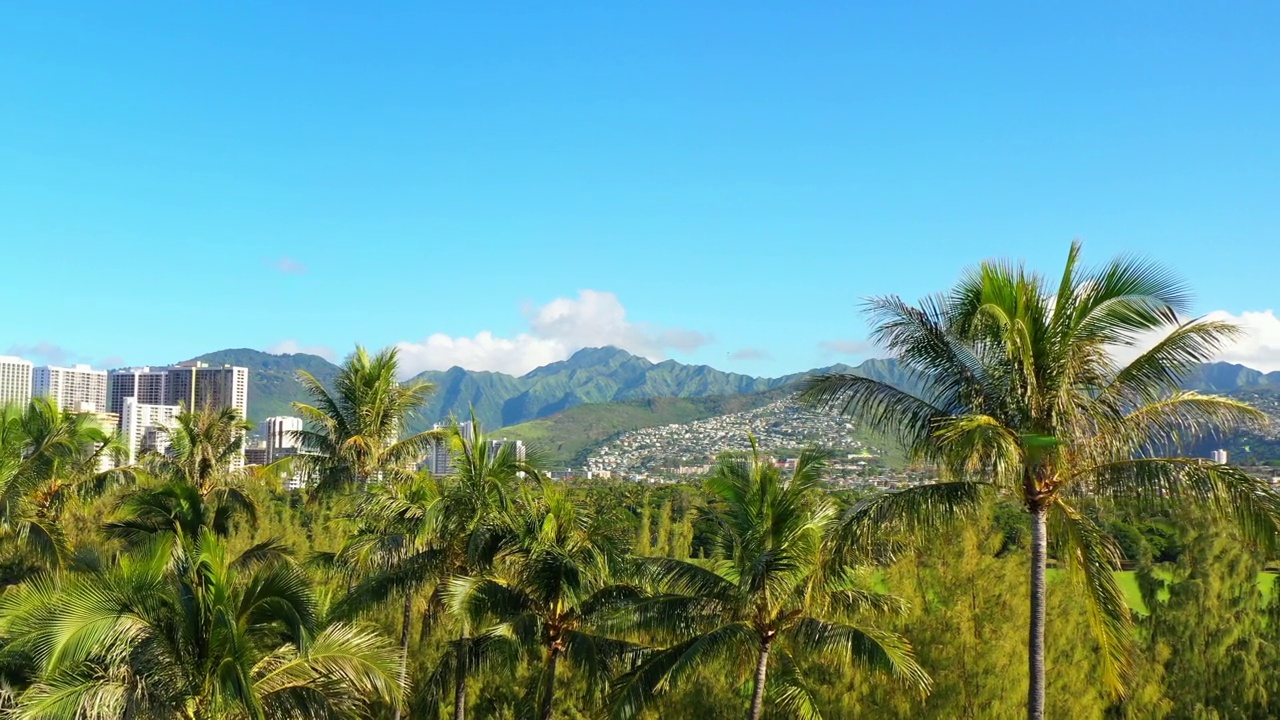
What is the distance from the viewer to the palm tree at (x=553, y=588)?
1402 centimetres

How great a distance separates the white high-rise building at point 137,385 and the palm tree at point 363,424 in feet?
333

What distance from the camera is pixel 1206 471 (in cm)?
966

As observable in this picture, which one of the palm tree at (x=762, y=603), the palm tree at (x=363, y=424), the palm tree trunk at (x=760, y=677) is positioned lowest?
the palm tree trunk at (x=760, y=677)

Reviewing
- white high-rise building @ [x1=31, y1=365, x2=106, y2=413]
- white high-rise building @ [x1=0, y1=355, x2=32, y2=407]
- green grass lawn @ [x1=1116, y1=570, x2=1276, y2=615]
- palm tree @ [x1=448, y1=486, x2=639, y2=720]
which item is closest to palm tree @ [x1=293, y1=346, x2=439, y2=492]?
palm tree @ [x1=448, y1=486, x2=639, y2=720]

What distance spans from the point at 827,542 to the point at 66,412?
18.0m

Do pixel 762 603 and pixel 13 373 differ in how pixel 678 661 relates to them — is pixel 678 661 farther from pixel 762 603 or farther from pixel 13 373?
pixel 13 373

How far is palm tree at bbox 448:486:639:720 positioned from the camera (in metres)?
14.0

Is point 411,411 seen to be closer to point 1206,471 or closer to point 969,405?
point 969,405

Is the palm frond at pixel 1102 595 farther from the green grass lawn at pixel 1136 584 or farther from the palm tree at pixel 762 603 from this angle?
the green grass lawn at pixel 1136 584

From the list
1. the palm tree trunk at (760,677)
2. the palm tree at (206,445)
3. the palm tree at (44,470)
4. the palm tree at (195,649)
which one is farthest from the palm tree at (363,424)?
the palm tree at (195,649)

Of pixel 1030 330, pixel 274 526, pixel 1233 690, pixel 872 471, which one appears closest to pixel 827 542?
pixel 1030 330

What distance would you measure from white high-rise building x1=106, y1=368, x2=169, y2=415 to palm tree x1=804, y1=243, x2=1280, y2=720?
380 ft

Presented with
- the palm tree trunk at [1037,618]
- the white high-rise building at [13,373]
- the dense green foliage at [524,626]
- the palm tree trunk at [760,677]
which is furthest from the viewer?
the white high-rise building at [13,373]

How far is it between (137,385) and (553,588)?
4572 inches
